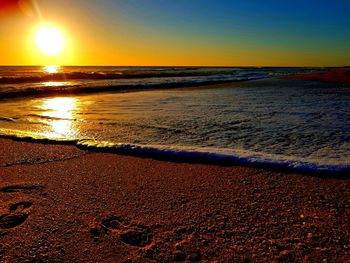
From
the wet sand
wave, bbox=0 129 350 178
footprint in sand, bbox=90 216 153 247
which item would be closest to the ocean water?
wave, bbox=0 129 350 178

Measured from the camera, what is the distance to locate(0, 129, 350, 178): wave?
300 cm

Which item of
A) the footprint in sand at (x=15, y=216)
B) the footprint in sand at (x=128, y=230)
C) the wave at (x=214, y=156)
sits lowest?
the footprint in sand at (x=128, y=230)

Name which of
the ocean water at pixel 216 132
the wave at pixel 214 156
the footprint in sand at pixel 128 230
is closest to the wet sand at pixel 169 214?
the footprint in sand at pixel 128 230

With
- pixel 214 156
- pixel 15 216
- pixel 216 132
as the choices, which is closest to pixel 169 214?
pixel 15 216

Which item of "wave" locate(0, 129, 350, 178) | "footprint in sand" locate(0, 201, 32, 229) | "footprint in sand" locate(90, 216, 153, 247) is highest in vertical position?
"wave" locate(0, 129, 350, 178)

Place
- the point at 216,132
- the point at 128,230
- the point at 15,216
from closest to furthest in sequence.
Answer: the point at 128,230, the point at 15,216, the point at 216,132

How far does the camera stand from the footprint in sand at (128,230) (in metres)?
1.96

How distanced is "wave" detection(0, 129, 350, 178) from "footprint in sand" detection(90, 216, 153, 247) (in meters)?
1.41

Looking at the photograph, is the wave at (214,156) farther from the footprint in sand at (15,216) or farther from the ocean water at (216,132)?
the footprint in sand at (15,216)

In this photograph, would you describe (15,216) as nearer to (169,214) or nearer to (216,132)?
(169,214)

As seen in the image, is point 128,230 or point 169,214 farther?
point 169,214

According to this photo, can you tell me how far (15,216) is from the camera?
2.27 meters

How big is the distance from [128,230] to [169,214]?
1.16 ft

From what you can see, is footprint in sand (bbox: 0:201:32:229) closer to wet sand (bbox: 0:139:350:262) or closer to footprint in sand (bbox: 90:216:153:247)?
wet sand (bbox: 0:139:350:262)
